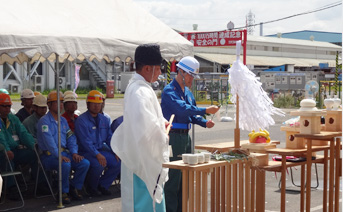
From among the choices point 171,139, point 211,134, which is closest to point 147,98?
point 171,139

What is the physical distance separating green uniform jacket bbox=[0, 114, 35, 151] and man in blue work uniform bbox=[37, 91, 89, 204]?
22 cm

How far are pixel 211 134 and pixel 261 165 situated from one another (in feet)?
34.6

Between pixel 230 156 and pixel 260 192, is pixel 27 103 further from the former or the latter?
pixel 230 156

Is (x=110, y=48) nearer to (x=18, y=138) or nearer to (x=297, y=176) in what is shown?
(x=18, y=138)

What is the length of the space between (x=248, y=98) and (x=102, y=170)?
3.18 metres

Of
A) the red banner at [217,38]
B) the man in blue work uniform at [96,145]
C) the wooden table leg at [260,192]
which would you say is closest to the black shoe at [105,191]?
the man in blue work uniform at [96,145]

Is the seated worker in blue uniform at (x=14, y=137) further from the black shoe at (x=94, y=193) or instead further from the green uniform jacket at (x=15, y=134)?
the black shoe at (x=94, y=193)

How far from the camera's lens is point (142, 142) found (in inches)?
169

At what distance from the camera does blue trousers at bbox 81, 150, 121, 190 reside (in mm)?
7895

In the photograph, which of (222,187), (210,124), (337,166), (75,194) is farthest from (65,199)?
(337,166)

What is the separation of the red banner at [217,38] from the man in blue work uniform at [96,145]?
8.69 m

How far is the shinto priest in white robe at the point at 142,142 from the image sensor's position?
4305 millimetres

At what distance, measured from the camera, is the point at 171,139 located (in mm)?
6191

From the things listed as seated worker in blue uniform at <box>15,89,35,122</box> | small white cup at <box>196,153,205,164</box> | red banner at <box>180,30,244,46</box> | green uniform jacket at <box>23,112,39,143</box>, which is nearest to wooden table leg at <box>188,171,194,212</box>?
small white cup at <box>196,153,205,164</box>
